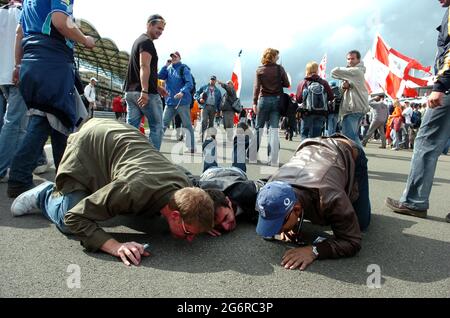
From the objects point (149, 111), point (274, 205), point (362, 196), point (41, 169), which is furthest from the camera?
point (149, 111)

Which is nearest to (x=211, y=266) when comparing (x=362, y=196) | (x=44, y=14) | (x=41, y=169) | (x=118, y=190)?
(x=118, y=190)

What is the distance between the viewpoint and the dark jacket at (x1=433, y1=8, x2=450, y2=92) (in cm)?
296

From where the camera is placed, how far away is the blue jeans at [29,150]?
3088 millimetres

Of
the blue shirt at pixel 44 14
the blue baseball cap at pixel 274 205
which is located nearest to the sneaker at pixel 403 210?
the blue baseball cap at pixel 274 205

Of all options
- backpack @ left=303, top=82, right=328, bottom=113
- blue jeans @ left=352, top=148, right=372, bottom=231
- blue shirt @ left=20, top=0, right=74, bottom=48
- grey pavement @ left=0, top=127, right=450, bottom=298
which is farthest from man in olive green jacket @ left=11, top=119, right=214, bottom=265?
backpack @ left=303, top=82, right=328, bottom=113

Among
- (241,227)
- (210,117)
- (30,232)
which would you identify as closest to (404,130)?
(210,117)

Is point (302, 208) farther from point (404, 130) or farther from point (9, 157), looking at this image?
point (404, 130)

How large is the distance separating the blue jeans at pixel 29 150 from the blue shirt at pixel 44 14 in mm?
740

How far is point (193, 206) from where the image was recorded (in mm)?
2004

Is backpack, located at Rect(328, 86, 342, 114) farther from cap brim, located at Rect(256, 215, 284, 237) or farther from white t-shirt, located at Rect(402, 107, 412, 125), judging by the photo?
white t-shirt, located at Rect(402, 107, 412, 125)

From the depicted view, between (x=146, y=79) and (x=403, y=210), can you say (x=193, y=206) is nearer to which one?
(x=403, y=210)

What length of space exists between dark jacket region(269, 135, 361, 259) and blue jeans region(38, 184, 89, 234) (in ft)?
4.37

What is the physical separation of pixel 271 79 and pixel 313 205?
3918 mm

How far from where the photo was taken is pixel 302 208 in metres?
2.13
